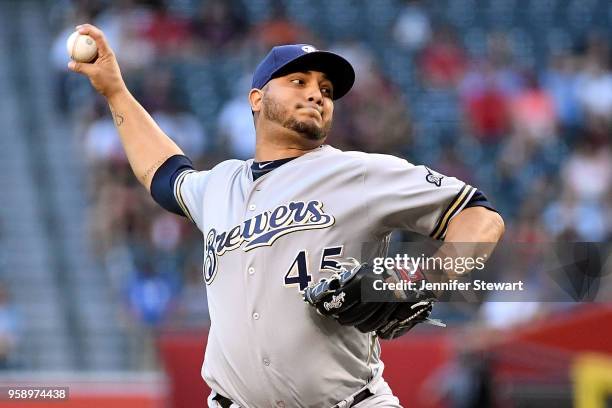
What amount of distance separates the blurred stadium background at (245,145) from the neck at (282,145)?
3.69 meters

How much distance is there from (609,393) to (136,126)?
278 centimetres

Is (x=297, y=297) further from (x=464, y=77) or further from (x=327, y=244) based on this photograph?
(x=464, y=77)

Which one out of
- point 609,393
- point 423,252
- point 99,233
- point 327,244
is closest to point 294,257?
point 327,244

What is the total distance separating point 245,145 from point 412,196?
276 inches

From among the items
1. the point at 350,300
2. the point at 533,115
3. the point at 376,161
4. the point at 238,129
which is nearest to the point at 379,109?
the point at 238,129

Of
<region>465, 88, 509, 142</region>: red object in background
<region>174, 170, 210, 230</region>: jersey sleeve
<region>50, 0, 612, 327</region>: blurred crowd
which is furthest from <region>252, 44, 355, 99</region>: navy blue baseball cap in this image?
<region>465, 88, 509, 142</region>: red object in background

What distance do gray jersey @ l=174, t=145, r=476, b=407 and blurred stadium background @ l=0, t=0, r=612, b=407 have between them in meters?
3.78

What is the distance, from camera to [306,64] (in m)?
4.01

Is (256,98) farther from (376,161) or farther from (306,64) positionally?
(376,161)

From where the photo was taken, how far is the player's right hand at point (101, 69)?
15.1 ft

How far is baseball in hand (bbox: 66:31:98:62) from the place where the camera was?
4590mm

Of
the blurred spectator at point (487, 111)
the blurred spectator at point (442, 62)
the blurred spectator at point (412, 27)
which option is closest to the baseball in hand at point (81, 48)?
the blurred spectator at point (487, 111)

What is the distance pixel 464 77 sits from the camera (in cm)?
1204

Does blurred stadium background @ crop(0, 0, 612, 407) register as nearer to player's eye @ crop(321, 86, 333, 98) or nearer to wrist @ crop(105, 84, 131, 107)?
wrist @ crop(105, 84, 131, 107)
